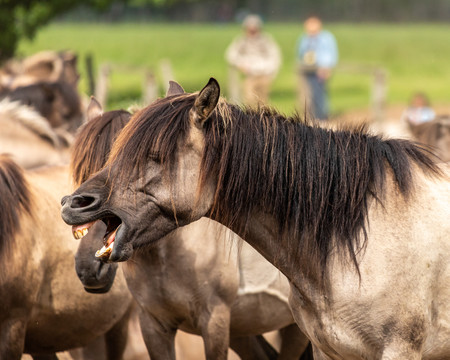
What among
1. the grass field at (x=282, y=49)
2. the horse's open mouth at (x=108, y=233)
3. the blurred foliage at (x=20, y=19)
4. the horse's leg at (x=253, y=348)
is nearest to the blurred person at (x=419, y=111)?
the blurred foliage at (x=20, y=19)

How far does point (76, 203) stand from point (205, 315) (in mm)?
1777

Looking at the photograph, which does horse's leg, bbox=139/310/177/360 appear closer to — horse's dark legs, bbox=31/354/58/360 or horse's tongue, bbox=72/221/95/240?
horse's dark legs, bbox=31/354/58/360

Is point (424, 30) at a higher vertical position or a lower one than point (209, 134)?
lower

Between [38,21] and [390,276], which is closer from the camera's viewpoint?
[390,276]

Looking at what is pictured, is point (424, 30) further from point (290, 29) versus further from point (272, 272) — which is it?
point (272, 272)

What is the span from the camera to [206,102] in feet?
11.9

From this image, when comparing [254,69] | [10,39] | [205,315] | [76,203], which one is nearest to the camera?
[76,203]

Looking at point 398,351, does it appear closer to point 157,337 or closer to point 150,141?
point 150,141

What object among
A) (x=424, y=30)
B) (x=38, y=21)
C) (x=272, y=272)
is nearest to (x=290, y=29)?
(x=424, y=30)

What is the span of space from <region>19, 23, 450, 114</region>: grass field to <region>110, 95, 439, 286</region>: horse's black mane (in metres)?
19.6

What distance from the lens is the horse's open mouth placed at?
142 inches

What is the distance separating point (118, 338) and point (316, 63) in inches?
417

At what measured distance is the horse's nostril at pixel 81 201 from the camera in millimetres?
3542

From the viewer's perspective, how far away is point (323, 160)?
3842 mm
